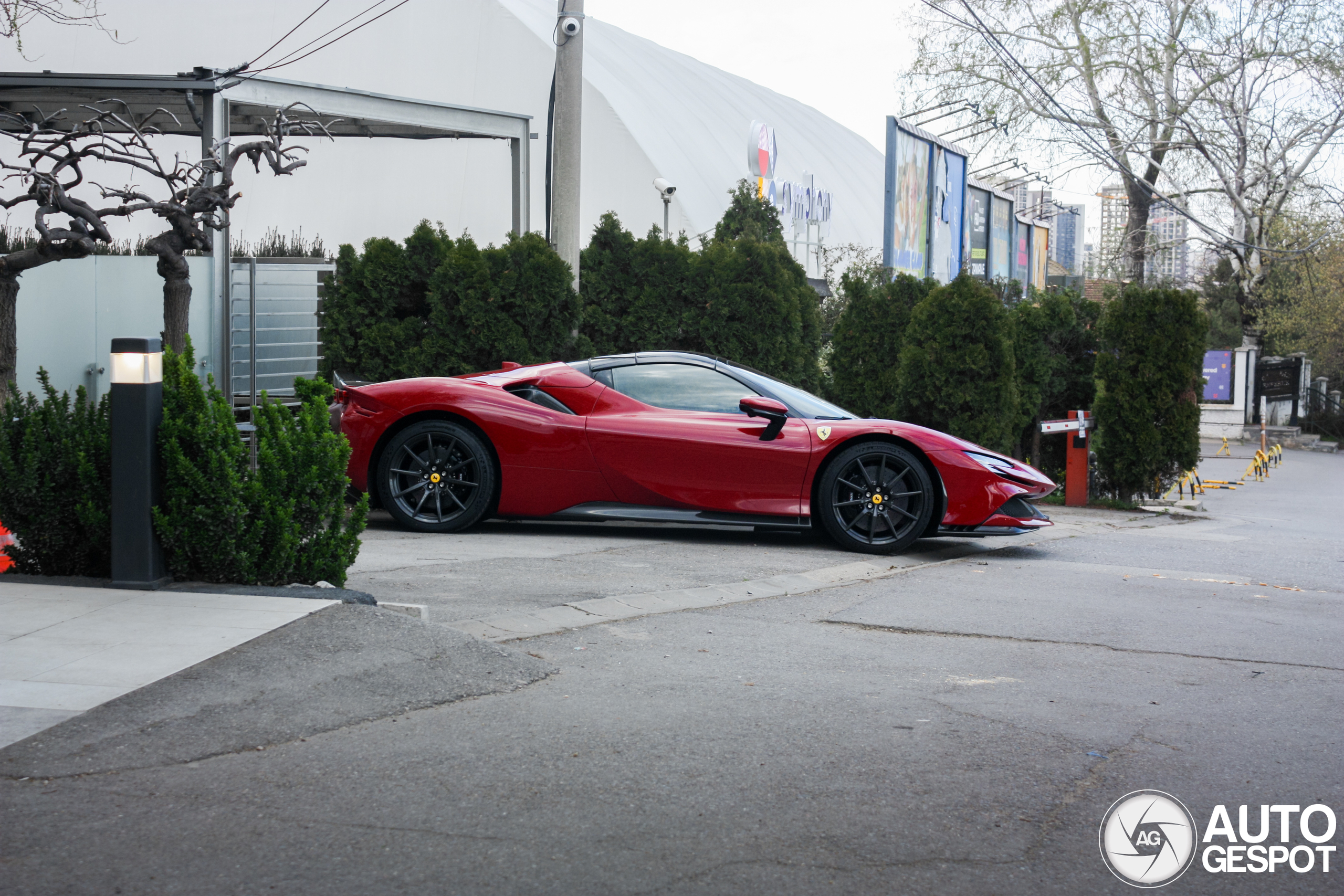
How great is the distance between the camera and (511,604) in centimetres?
582

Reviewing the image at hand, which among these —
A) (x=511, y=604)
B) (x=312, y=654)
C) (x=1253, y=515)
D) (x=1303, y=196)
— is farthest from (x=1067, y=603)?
(x=1303, y=196)

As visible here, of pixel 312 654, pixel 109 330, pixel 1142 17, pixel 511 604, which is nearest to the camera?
pixel 312 654

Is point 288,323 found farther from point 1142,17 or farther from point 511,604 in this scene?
point 1142,17

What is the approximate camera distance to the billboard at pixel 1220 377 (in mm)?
35344

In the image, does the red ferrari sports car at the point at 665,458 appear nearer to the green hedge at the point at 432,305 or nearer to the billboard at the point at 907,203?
the green hedge at the point at 432,305

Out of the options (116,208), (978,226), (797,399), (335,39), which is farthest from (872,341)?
(335,39)

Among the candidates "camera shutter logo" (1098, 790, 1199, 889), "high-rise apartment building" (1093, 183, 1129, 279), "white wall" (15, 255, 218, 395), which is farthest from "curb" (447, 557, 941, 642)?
"high-rise apartment building" (1093, 183, 1129, 279)

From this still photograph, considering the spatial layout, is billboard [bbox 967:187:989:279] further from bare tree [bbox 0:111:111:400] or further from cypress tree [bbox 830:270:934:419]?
bare tree [bbox 0:111:111:400]

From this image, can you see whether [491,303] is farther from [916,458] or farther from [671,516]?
[916,458]

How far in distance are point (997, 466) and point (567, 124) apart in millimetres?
6722

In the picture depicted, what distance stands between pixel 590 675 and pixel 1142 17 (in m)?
29.9

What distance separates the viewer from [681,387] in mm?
8492

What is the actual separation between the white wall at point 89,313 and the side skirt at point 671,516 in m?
4.34

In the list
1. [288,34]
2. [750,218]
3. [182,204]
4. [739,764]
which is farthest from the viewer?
[750,218]
